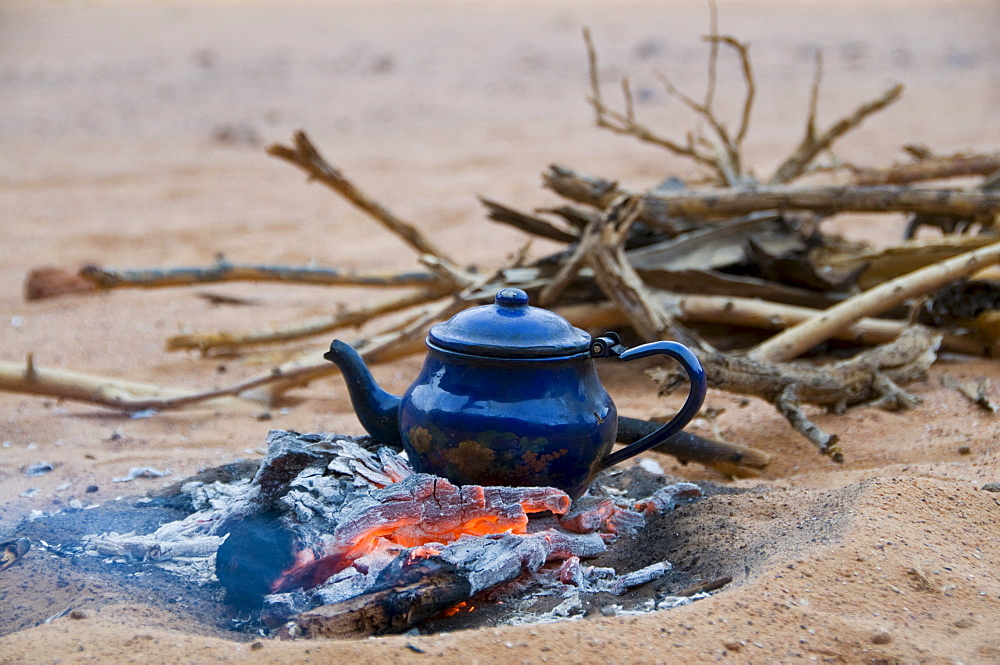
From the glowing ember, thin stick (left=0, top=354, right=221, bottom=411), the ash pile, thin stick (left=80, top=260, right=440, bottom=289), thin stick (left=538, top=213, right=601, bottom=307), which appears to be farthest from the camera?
thin stick (left=80, top=260, right=440, bottom=289)

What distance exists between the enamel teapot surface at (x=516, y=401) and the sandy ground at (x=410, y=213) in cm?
48

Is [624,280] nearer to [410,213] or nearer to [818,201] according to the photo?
[818,201]

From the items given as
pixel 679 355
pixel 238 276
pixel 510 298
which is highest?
pixel 510 298

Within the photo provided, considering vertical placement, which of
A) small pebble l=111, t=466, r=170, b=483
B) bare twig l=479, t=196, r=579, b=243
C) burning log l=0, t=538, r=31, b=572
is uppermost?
bare twig l=479, t=196, r=579, b=243

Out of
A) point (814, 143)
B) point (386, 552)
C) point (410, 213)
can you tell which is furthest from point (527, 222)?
point (410, 213)

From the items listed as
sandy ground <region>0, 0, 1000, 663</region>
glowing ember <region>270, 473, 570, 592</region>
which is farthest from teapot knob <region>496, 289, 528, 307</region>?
sandy ground <region>0, 0, 1000, 663</region>

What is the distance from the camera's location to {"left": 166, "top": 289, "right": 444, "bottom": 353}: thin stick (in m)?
5.20

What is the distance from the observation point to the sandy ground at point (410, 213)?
211 centimetres

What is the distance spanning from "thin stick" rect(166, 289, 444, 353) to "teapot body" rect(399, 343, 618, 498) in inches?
109

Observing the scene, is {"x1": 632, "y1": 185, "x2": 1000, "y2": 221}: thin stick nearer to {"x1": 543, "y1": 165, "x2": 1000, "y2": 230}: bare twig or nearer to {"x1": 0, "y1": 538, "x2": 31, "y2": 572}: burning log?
{"x1": 543, "y1": 165, "x2": 1000, "y2": 230}: bare twig

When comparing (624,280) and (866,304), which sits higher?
(624,280)

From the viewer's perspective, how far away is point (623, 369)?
4816 millimetres

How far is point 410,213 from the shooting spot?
10.9 meters

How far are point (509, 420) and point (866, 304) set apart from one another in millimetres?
2548
